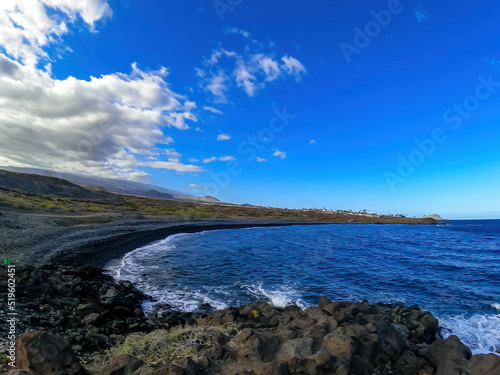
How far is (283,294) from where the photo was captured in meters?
17.4

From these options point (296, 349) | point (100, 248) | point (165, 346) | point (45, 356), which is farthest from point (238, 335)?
point (100, 248)

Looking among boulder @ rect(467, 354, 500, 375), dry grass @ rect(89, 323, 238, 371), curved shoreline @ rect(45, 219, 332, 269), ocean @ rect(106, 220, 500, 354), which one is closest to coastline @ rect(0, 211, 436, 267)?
curved shoreline @ rect(45, 219, 332, 269)

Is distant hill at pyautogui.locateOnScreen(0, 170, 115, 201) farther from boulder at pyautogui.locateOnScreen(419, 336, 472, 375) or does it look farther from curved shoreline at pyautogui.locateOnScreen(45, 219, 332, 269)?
boulder at pyautogui.locateOnScreen(419, 336, 472, 375)

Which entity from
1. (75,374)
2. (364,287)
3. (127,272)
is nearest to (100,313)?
(75,374)

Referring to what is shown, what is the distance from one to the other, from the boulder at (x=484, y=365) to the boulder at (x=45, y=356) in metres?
10.6

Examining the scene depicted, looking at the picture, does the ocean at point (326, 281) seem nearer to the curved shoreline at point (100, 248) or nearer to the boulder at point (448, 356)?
the curved shoreline at point (100, 248)

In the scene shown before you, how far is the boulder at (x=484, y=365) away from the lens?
6.57m

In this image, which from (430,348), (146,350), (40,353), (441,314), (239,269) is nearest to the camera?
(40,353)

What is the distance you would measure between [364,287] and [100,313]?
18.6 metres

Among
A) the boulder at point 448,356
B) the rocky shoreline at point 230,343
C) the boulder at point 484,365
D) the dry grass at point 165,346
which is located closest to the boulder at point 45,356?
the rocky shoreline at point 230,343

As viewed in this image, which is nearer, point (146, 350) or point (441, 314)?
point (146, 350)

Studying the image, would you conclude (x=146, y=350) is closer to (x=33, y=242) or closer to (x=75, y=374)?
(x=75, y=374)

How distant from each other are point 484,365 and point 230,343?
23.8 ft

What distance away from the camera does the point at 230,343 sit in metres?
7.82
